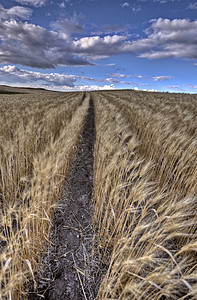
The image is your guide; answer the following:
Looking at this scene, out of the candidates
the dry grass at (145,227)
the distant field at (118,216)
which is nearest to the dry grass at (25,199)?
the distant field at (118,216)

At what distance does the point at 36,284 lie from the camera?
0.93 meters

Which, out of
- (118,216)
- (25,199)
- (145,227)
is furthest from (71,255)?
(25,199)

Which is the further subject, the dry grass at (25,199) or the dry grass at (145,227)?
the dry grass at (25,199)

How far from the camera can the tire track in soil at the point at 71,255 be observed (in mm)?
936

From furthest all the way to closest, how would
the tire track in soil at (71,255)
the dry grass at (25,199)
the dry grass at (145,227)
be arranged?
the tire track in soil at (71,255) < the dry grass at (25,199) < the dry grass at (145,227)

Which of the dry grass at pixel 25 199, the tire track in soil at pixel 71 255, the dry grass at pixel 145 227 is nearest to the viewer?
the dry grass at pixel 145 227

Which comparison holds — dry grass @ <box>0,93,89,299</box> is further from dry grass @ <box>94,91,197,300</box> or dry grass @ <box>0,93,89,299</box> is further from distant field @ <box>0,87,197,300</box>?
dry grass @ <box>94,91,197,300</box>

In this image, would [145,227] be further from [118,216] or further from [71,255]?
[71,255]

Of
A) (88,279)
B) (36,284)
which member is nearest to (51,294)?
(36,284)

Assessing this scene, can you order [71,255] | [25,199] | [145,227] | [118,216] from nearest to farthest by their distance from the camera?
[145,227] → [71,255] → [118,216] → [25,199]

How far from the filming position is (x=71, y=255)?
114 cm

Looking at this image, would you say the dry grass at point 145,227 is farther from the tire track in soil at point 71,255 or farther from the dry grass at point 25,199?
the dry grass at point 25,199

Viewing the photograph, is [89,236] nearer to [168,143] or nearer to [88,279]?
[88,279]

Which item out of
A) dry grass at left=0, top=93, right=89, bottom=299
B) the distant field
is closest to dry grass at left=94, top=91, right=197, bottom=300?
the distant field
